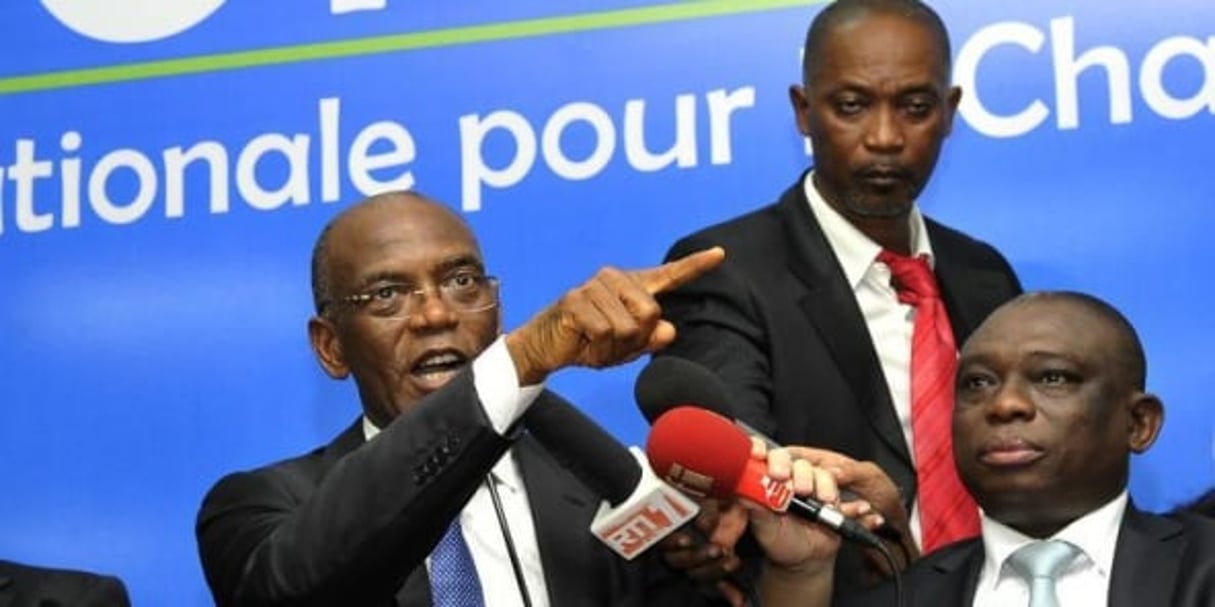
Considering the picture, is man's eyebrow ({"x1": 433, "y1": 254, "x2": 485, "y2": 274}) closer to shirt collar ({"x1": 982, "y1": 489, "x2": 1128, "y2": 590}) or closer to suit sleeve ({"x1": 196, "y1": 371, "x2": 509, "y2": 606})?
suit sleeve ({"x1": 196, "y1": 371, "x2": 509, "y2": 606})

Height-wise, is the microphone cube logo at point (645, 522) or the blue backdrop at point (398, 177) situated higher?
the blue backdrop at point (398, 177)

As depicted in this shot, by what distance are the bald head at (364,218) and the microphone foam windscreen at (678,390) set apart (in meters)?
0.60

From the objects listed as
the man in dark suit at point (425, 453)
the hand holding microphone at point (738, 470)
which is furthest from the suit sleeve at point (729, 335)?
the hand holding microphone at point (738, 470)

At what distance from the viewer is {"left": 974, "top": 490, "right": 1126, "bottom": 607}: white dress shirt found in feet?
9.02

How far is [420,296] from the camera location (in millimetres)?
2996

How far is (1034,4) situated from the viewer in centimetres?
387

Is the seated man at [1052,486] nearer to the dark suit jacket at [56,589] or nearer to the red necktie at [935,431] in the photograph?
the red necktie at [935,431]

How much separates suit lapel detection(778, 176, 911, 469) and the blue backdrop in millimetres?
702

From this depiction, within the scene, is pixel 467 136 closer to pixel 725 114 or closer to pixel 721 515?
pixel 725 114

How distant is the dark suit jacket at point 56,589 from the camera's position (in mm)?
3330

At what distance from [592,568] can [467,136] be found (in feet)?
4.80

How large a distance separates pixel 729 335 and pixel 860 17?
566 mm

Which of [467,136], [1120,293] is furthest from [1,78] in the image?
[1120,293]

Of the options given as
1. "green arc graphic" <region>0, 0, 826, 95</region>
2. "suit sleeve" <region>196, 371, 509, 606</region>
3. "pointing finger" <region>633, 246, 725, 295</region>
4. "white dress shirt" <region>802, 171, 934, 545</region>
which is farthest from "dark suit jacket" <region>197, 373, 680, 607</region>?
"green arc graphic" <region>0, 0, 826, 95</region>
